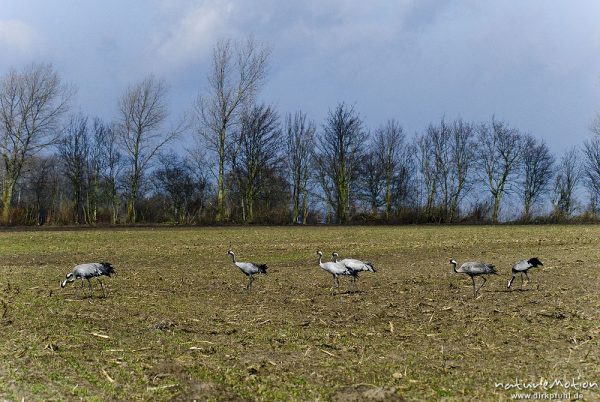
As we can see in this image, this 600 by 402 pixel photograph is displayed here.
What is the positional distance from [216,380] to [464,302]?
7.55 metres

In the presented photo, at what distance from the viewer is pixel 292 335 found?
988cm

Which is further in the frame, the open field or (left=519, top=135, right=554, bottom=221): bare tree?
(left=519, top=135, right=554, bottom=221): bare tree

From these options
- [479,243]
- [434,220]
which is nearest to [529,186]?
[434,220]

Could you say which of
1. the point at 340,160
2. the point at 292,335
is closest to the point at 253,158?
the point at 340,160

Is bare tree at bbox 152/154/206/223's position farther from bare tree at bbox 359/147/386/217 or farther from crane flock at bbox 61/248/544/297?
crane flock at bbox 61/248/544/297

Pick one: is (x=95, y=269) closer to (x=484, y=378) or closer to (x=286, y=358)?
(x=286, y=358)

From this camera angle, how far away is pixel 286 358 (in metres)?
8.50

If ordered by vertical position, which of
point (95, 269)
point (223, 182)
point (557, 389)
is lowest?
point (557, 389)

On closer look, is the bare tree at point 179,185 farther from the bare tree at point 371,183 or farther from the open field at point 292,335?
the open field at point 292,335

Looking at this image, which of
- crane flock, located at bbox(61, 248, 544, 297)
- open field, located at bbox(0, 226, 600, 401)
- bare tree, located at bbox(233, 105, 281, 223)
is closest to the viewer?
open field, located at bbox(0, 226, 600, 401)

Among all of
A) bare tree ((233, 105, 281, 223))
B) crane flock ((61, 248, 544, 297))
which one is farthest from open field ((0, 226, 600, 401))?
bare tree ((233, 105, 281, 223))

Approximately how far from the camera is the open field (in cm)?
730

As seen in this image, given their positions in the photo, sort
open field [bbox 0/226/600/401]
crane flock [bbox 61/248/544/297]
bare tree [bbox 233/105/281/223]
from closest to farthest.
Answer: open field [bbox 0/226/600/401]
crane flock [bbox 61/248/544/297]
bare tree [bbox 233/105/281/223]

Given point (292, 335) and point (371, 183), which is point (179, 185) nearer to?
point (371, 183)
